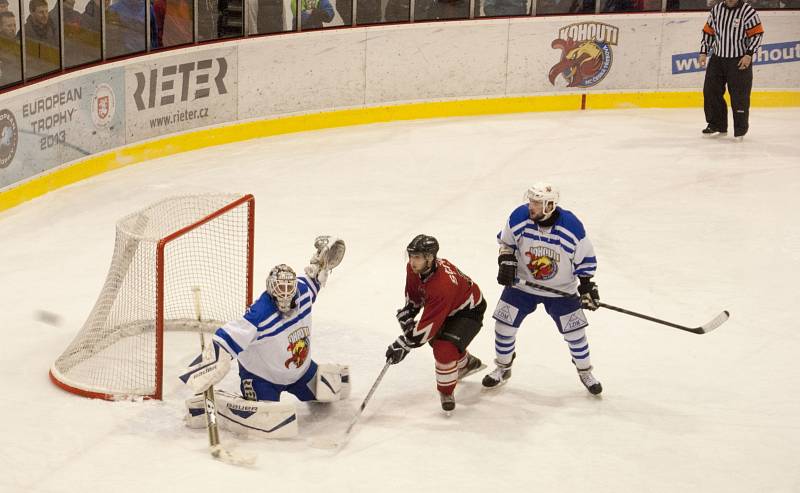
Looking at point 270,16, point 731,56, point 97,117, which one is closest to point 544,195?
point 97,117

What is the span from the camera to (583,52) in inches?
454

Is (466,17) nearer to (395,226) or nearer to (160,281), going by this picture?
(395,226)

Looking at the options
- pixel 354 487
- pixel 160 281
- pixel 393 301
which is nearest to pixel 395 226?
pixel 393 301

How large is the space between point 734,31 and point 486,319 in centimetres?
498

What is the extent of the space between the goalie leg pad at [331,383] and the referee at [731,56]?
6.07 meters

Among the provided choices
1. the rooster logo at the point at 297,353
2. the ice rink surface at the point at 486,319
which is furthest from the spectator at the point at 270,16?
the rooster logo at the point at 297,353

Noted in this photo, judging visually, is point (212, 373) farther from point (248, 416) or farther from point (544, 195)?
point (544, 195)

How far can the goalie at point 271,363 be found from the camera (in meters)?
4.66

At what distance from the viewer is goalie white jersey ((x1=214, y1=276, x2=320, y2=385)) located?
467 cm

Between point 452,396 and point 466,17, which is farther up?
point 466,17

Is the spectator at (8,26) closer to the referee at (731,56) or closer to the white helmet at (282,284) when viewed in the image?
the white helmet at (282,284)

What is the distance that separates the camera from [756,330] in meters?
6.25

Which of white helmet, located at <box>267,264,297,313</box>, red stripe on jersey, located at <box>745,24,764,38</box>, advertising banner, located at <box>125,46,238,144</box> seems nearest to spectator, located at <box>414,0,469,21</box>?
advertising banner, located at <box>125,46,238,144</box>

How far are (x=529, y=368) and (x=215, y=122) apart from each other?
192 inches
